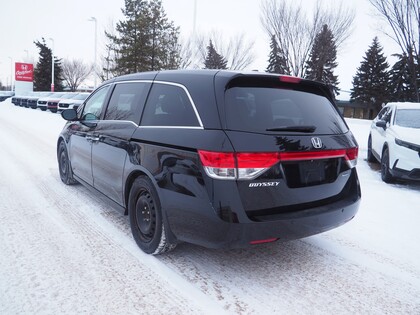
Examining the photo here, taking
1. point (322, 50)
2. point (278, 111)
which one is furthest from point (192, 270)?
point (322, 50)

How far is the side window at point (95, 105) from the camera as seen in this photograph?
4258 mm

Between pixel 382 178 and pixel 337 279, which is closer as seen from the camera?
pixel 337 279

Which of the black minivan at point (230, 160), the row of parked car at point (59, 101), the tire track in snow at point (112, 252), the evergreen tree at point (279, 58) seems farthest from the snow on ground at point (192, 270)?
the evergreen tree at point (279, 58)

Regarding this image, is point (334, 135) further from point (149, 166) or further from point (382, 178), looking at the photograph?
point (382, 178)

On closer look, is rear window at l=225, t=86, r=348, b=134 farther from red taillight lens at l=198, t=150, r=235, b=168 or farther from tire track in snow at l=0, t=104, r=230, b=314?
tire track in snow at l=0, t=104, r=230, b=314

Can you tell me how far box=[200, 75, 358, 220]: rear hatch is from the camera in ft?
7.93

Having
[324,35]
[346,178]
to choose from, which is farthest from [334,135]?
[324,35]

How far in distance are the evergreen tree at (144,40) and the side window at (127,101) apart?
25075 millimetres

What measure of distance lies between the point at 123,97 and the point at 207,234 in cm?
205

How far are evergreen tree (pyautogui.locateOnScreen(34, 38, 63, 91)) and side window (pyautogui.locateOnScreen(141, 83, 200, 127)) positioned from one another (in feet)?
184

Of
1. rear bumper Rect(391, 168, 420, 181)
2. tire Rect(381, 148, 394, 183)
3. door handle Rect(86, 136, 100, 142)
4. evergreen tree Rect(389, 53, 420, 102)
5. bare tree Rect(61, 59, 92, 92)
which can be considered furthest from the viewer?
bare tree Rect(61, 59, 92, 92)

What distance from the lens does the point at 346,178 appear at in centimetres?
308

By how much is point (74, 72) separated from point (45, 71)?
8.86 metres

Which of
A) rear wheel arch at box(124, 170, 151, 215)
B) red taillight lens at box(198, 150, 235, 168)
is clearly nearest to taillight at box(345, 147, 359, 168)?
red taillight lens at box(198, 150, 235, 168)
